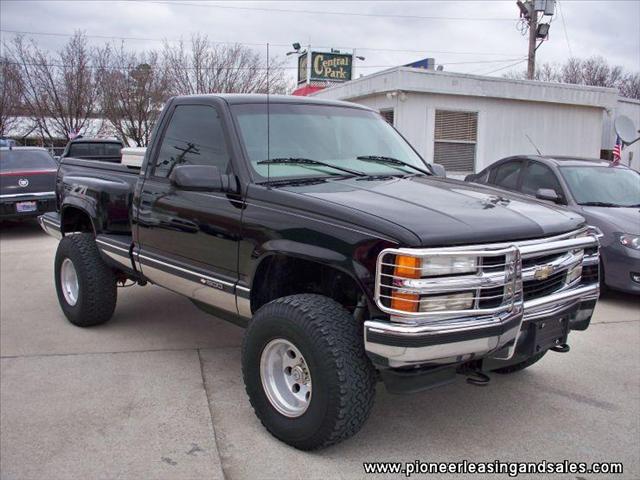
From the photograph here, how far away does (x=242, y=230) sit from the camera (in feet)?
12.1

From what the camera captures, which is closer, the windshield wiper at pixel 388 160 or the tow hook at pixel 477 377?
the tow hook at pixel 477 377

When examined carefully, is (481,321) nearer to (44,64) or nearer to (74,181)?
(74,181)

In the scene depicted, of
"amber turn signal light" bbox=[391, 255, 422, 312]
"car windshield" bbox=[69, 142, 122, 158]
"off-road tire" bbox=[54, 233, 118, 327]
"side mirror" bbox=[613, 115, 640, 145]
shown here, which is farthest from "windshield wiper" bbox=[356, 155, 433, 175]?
"side mirror" bbox=[613, 115, 640, 145]

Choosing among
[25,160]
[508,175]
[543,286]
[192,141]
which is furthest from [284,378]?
[25,160]

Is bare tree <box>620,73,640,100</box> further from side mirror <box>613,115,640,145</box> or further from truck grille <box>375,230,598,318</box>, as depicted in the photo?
truck grille <box>375,230,598,318</box>

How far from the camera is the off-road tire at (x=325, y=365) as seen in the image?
3084mm

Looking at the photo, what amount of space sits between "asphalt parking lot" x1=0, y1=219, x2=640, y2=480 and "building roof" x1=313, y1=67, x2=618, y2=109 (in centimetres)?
784

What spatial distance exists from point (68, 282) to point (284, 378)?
3.25 meters

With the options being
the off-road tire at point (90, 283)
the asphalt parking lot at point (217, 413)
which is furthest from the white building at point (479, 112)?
the off-road tire at point (90, 283)

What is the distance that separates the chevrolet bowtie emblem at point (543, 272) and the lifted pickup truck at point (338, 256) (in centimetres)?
1

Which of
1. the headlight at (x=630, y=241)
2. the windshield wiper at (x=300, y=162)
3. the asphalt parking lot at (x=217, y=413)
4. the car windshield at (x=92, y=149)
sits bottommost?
the asphalt parking lot at (x=217, y=413)

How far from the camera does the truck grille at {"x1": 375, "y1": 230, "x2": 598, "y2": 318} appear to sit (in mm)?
2852

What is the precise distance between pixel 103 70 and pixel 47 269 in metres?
20.0

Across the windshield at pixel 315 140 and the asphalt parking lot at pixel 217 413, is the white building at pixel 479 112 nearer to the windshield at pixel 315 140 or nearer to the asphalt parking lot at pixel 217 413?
the asphalt parking lot at pixel 217 413
